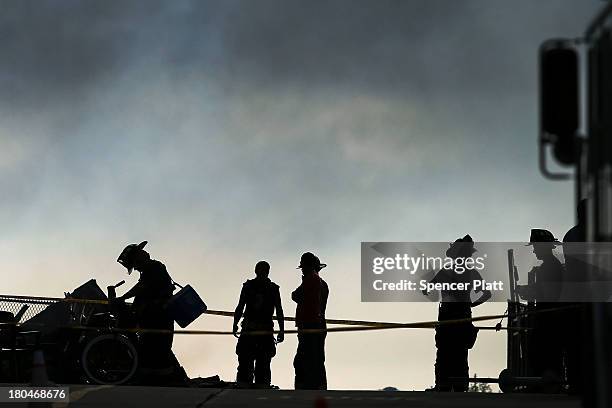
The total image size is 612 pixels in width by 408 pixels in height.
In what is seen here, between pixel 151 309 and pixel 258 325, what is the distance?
4.93 feet

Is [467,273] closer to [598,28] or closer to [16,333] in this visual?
[16,333]

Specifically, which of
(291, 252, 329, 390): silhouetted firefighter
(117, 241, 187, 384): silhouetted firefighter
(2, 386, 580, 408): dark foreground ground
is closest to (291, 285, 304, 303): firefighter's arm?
(291, 252, 329, 390): silhouetted firefighter

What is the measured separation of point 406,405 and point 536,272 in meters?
3.19

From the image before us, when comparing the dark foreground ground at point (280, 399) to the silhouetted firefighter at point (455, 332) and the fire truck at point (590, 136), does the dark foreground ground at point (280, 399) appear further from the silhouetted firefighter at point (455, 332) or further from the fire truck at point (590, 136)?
the fire truck at point (590, 136)

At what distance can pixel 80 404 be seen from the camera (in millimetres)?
15969

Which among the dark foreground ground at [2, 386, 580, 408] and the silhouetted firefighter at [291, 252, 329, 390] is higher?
the silhouetted firefighter at [291, 252, 329, 390]

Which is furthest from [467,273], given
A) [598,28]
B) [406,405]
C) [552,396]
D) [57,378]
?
[598,28]

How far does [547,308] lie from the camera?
1772cm

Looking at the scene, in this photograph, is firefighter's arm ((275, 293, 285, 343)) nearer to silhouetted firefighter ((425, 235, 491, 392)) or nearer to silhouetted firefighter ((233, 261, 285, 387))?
silhouetted firefighter ((233, 261, 285, 387))

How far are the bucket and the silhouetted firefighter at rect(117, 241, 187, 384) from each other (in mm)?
93

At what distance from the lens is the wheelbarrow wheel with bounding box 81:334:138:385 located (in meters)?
20.6

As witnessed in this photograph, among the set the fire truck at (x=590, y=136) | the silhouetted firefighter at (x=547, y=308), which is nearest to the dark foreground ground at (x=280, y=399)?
the silhouetted firefighter at (x=547, y=308)

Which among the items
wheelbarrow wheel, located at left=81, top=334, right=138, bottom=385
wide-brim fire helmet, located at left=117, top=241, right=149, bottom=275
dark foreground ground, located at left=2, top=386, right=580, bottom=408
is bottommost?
dark foreground ground, located at left=2, top=386, right=580, bottom=408

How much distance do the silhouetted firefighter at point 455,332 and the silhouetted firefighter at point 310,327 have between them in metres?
1.60
